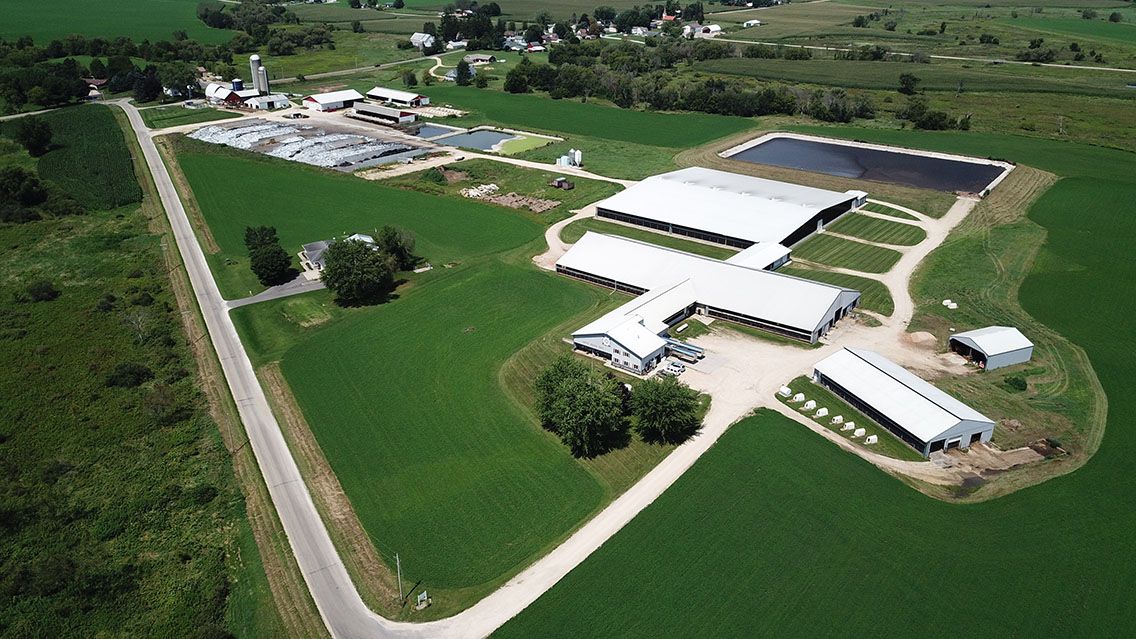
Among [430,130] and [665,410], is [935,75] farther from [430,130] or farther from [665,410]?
[665,410]

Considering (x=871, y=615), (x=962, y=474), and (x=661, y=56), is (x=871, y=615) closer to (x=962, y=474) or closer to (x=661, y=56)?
(x=962, y=474)

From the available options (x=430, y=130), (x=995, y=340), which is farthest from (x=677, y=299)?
(x=430, y=130)

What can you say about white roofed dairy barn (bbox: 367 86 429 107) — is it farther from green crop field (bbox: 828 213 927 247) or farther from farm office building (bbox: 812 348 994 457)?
farm office building (bbox: 812 348 994 457)

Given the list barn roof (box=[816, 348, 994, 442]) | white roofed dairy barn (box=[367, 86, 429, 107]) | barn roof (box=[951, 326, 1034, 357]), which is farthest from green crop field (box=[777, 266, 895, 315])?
white roofed dairy barn (box=[367, 86, 429, 107])

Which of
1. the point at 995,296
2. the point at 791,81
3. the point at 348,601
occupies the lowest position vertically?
the point at 348,601

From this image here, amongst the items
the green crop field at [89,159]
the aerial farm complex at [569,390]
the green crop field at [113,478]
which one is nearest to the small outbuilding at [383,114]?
the aerial farm complex at [569,390]

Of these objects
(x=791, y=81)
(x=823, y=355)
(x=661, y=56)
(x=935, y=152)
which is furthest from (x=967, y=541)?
(x=661, y=56)

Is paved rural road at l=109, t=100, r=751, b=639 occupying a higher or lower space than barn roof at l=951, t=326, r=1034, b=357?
lower
